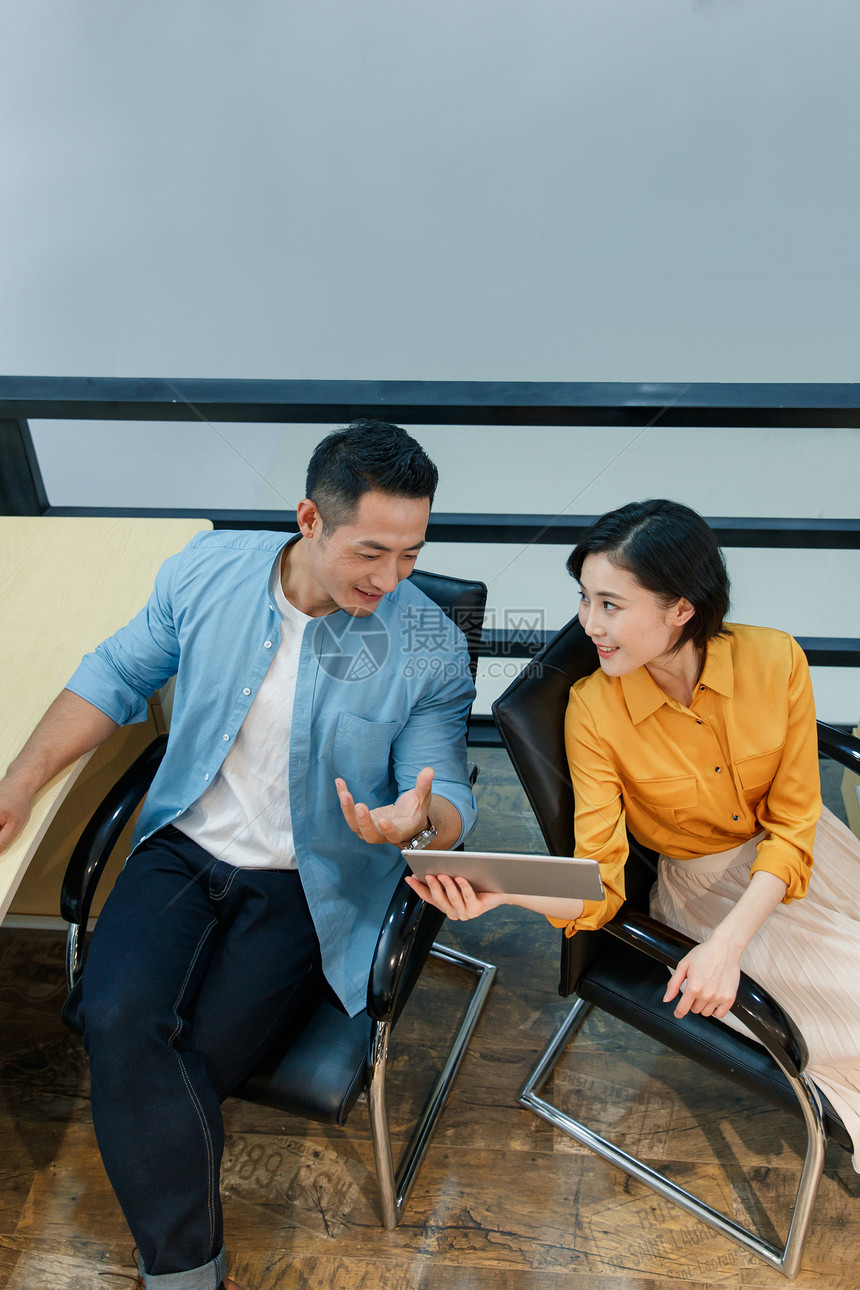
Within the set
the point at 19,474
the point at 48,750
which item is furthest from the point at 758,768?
the point at 19,474

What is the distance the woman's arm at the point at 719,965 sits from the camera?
131cm

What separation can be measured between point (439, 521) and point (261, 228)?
2020 mm

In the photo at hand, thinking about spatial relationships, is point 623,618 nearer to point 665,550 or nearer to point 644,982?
point 665,550

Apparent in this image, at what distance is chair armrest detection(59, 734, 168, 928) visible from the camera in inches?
56.3

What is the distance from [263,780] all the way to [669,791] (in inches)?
27.6

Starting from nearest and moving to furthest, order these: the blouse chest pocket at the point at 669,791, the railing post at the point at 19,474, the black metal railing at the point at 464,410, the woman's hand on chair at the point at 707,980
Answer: the woman's hand on chair at the point at 707,980 → the blouse chest pocket at the point at 669,791 → the black metal railing at the point at 464,410 → the railing post at the point at 19,474

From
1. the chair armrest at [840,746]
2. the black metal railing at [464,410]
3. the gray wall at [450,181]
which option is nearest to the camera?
the chair armrest at [840,746]

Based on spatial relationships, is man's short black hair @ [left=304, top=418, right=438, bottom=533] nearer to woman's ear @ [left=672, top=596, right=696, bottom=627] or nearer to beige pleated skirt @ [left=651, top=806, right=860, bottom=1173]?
woman's ear @ [left=672, top=596, right=696, bottom=627]

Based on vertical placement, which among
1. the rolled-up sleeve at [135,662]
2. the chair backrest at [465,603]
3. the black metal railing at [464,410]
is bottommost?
the rolled-up sleeve at [135,662]

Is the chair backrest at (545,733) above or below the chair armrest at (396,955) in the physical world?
above

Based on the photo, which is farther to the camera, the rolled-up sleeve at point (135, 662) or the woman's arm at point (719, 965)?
the rolled-up sleeve at point (135, 662)

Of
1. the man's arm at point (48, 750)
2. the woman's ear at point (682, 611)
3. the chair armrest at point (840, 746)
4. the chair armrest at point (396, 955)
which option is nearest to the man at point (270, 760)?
the man's arm at point (48, 750)

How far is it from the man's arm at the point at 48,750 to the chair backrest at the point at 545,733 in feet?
2.27

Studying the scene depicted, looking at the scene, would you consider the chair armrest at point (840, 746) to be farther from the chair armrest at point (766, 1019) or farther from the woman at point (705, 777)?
the chair armrest at point (766, 1019)
